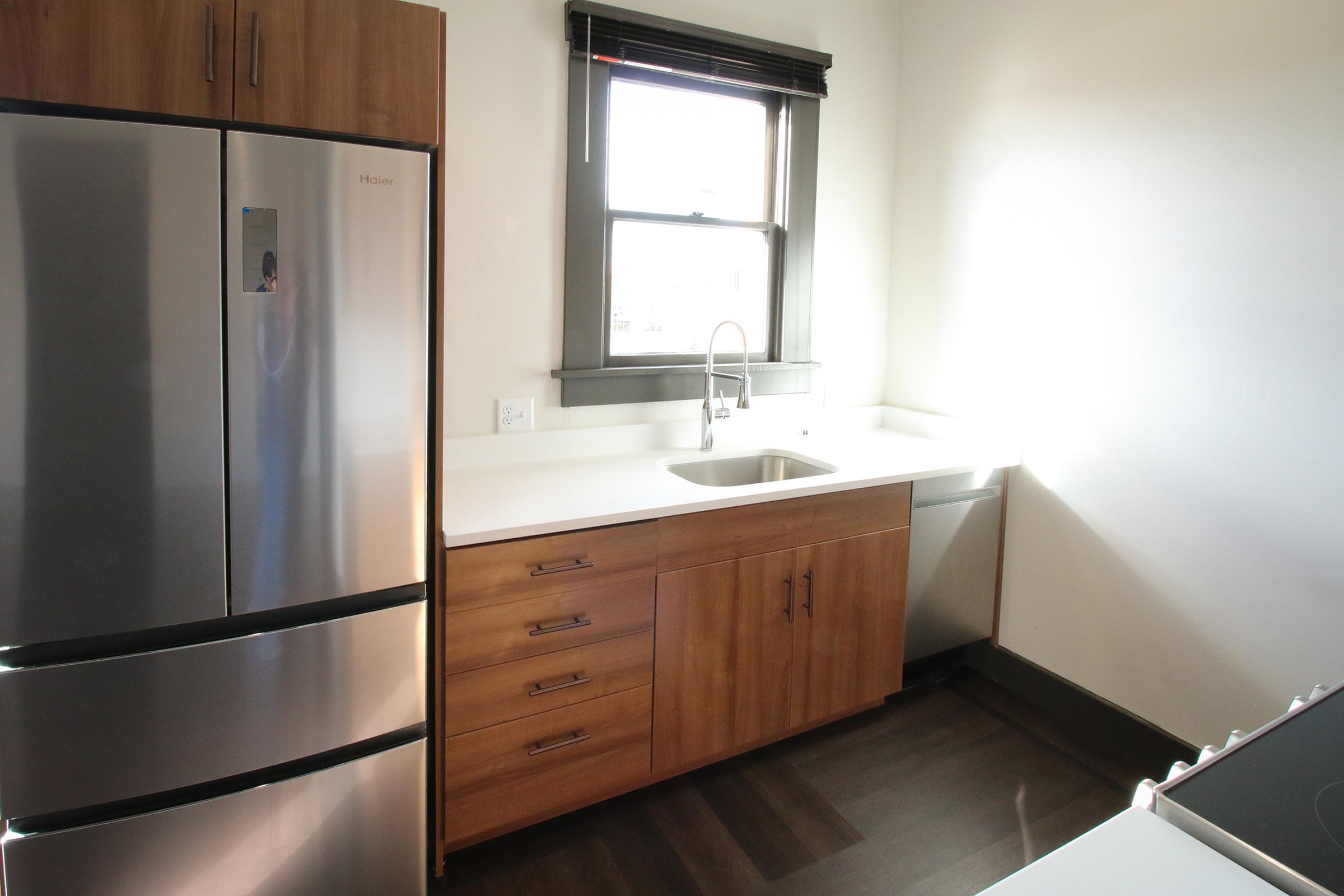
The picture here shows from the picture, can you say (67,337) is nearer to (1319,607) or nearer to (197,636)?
(197,636)

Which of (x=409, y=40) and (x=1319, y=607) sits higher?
(x=409, y=40)

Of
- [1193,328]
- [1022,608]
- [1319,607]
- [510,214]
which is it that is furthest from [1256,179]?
[510,214]

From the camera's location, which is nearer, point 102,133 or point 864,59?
point 102,133

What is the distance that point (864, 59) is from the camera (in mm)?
3074

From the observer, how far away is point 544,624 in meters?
1.91

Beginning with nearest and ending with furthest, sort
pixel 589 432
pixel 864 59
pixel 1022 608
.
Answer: pixel 589 432
pixel 1022 608
pixel 864 59

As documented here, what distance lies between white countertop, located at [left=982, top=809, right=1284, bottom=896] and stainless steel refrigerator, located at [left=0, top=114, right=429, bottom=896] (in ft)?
4.27

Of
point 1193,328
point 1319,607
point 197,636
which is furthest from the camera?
point 1193,328

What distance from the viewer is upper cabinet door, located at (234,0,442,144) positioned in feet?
4.83

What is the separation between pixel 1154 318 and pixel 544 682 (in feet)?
6.54

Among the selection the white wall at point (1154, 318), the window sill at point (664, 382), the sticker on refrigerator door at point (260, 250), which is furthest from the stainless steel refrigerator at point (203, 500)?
the white wall at point (1154, 318)

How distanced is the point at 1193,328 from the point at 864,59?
1611mm

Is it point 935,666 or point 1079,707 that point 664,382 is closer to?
point 935,666

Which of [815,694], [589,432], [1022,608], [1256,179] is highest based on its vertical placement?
[1256,179]
